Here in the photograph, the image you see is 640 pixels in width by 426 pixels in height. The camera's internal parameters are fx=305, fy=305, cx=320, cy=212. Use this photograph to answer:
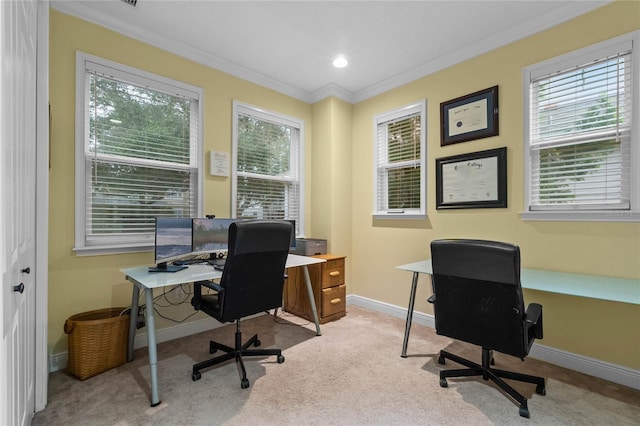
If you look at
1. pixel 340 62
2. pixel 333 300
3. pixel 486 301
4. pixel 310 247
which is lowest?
pixel 333 300

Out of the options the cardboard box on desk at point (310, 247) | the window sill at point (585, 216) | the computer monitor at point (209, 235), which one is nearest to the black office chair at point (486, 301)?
the window sill at point (585, 216)

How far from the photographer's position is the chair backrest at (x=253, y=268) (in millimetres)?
2057

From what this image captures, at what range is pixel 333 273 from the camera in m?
3.50

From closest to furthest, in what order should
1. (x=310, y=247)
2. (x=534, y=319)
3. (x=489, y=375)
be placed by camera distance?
(x=534, y=319) < (x=489, y=375) < (x=310, y=247)

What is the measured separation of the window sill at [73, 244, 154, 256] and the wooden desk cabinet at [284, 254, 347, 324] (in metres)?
1.59

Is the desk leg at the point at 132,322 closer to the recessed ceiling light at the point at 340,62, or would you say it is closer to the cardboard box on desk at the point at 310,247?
the cardboard box on desk at the point at 310,247

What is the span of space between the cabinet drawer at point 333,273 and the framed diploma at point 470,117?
5.73 ft

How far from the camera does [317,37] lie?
2.84 meters

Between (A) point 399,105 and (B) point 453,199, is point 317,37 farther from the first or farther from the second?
(B) point 453,199

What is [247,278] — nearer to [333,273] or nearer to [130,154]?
[333,273]

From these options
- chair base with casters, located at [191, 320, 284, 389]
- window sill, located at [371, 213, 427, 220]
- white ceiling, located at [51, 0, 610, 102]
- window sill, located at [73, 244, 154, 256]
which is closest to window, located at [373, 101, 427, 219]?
window sill, located at [371, 213, 427, 220]

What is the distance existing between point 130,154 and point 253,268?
1640 millimetres

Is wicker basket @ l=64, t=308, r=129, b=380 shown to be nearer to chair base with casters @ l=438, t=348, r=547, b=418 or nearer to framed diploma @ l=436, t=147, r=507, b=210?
chair base with casters @ l=438, t=348, r=547, b=418

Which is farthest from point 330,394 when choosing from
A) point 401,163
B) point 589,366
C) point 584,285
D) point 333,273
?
point 401,163
